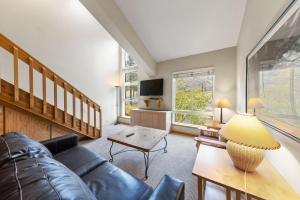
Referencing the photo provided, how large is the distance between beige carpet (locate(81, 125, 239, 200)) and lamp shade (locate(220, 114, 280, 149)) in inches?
40.2

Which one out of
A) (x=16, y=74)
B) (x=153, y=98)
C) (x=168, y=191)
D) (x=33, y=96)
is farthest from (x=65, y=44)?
(x=168, y=191)

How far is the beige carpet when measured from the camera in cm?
164

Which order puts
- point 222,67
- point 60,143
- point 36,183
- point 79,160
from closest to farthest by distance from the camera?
point 36,183
point 79,160
point 60,143
point 222,67

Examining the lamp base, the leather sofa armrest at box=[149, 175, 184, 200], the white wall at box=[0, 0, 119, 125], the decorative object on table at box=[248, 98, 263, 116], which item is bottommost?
the leather sofa armrest at box=[149, 175, 184, 200]

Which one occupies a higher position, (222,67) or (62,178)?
(222,67)

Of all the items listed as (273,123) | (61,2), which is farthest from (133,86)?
(273,123)

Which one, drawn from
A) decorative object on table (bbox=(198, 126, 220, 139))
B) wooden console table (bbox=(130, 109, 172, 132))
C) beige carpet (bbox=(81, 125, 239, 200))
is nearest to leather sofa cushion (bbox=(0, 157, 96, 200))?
beige carpet (bbox=(81, 125, 239, 200))

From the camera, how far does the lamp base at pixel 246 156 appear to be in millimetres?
994

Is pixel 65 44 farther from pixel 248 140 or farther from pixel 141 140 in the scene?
pixel 248 140

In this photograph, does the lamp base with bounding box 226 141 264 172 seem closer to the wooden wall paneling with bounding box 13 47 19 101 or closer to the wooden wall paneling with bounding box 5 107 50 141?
the wooden wall paneling with bounding box 13 47 19 101

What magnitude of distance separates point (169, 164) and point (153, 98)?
8.84ft

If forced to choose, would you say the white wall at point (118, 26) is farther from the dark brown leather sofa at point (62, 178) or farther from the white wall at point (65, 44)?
the dark brown leather sofa at point (62, 178)

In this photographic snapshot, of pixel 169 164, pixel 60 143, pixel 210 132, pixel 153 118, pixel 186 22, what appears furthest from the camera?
pixel 153 118

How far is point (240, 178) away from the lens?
0.98m
